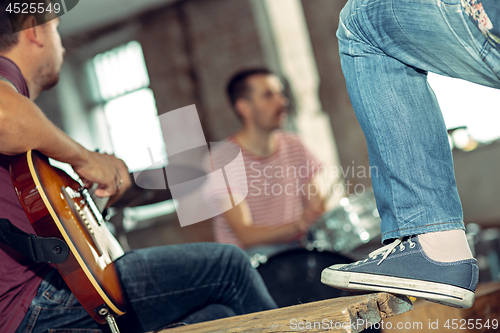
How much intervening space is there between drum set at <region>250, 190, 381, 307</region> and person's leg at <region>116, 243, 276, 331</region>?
327 mm

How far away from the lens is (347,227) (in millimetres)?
2439

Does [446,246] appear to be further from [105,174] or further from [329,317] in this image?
[105,174]

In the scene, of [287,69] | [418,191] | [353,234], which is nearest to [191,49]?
[287,69]

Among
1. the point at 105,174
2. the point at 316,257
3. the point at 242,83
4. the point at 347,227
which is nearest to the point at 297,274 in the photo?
the point at 316,257

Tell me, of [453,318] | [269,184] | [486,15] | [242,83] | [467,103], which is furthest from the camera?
[467,103]

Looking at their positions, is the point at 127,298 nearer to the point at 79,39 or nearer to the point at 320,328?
the point at 320,328

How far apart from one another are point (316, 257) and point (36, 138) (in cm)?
130

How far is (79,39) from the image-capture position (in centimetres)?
674

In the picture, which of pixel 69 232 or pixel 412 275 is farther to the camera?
pixel 69 232

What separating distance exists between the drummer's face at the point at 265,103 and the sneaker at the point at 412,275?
2.47m

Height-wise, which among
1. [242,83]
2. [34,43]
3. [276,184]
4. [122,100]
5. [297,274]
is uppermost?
[122,100]

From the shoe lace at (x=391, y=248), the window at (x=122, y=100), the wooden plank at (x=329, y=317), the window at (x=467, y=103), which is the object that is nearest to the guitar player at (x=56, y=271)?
the wooden plank at (x=329, y=317)

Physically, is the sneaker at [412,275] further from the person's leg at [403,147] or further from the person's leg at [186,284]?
the person's leg at [186,284]

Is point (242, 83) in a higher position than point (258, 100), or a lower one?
Answer: higher
